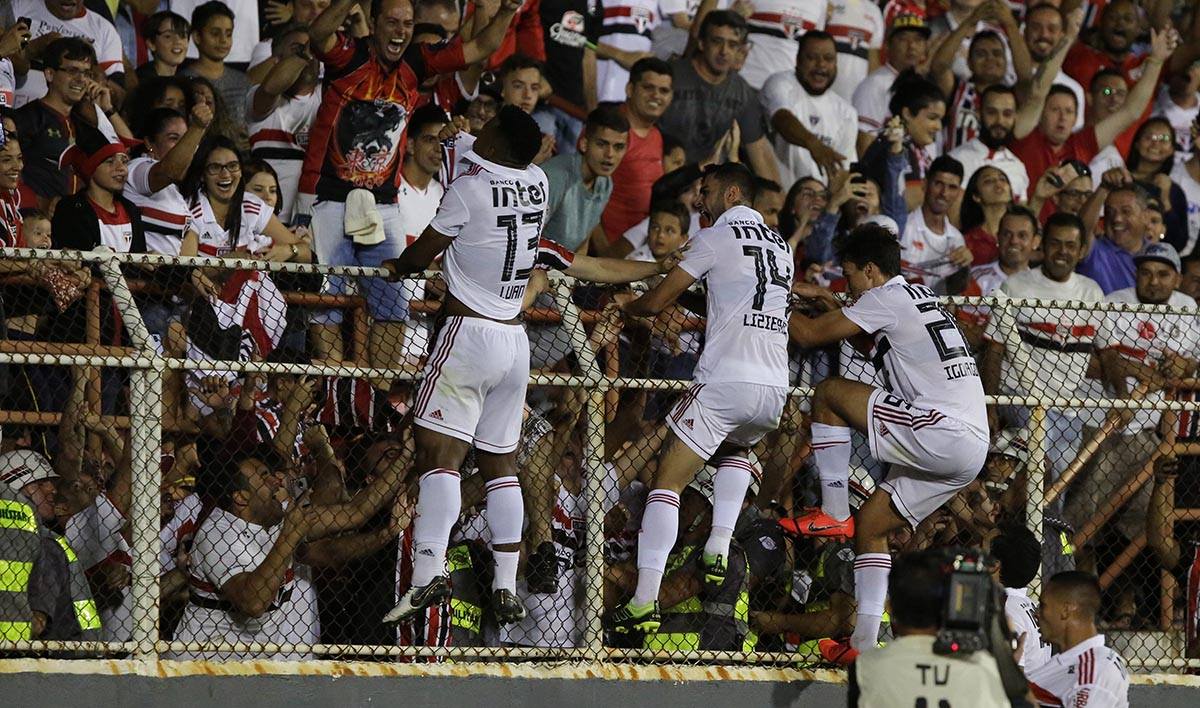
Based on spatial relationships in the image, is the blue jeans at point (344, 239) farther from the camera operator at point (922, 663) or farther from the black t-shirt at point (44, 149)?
the camera operator at point (922, 663)

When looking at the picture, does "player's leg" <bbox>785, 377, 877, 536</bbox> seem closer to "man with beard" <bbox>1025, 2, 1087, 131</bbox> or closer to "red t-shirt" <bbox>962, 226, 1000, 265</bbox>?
"red t-shirt" <bbox>962, 226, 1000, 265</bbox>

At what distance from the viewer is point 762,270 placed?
360 inches

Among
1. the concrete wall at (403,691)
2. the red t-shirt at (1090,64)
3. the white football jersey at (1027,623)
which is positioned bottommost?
the concrete wall at (403,691)

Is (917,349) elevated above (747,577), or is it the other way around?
(917,349)

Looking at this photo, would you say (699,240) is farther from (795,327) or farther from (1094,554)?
(1094,554)

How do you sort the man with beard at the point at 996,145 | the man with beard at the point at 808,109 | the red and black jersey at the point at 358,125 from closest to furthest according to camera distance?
the red and black jersey at the point at 358,125
the man with beard at the point at 808,109
the man with beard at the point at 996,145

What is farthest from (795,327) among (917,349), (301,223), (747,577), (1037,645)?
(301,223)

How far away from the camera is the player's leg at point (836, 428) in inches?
356

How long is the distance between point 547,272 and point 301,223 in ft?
8.62

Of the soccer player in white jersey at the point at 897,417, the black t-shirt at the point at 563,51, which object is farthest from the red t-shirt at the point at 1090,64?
the soccer player in white jersey at the point at 897,417

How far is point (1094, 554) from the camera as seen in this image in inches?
396

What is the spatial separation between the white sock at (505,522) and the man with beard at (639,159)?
395 cm

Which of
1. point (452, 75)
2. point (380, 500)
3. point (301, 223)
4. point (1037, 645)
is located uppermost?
point (452, 75)

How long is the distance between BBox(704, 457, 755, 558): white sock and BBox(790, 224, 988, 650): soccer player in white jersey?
15.2 inches
